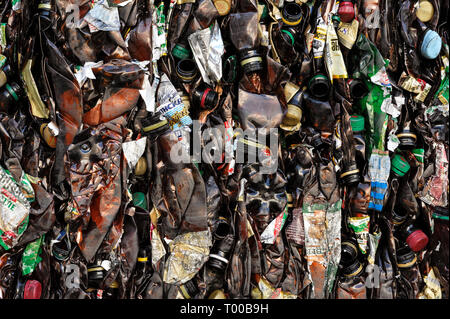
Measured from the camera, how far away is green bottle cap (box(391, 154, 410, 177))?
1278 mm

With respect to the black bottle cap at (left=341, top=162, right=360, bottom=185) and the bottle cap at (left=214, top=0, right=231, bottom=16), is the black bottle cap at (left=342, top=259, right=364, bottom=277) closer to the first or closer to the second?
the black bottle cap at (left=341, top=162, right=360, bottom=185)

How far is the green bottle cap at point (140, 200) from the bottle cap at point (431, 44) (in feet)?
3.09

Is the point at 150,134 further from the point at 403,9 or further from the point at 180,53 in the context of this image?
the point at 403,9

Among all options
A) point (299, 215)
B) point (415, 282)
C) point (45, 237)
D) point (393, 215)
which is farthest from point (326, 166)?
point (45, 237)

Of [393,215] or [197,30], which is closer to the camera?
[197,30]

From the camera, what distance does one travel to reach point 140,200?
3.79 feet

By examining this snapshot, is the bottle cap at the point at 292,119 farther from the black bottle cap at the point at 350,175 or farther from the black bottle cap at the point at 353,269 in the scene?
the black bottle cap at the point at 353,269

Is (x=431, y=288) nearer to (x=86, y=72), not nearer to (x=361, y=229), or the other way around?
(x=361, y=229)

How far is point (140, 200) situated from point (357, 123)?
672mm

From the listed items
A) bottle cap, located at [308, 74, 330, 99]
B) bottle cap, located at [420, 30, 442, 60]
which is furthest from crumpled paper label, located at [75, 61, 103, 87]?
bottle cap, located at [420, 30, 442, 60]

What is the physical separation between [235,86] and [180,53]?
18 cm

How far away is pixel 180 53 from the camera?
45.6 inches

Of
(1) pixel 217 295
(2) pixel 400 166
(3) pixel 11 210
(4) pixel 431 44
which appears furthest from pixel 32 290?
(4) pixel 431 44

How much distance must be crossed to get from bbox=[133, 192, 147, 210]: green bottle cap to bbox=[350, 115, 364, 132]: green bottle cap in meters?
0.65
